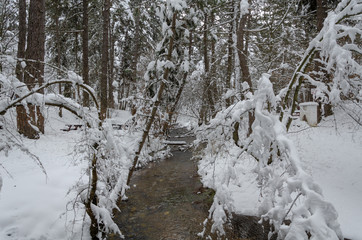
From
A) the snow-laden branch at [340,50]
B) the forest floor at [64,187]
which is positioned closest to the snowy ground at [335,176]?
the forest floor at [64,187]

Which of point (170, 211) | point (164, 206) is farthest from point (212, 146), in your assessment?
point (164, 206)

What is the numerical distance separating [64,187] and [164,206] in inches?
102

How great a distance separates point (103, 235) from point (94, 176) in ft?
5.07

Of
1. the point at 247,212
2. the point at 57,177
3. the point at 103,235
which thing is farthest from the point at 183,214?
the point at 57,177

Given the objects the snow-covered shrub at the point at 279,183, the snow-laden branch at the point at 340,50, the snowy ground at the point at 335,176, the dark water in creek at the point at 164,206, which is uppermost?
the snow-laden branch at the point at 340,50

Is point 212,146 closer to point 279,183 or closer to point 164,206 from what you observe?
point 279,183

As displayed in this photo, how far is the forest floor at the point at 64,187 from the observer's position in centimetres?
402

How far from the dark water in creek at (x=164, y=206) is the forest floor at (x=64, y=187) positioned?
333 mm

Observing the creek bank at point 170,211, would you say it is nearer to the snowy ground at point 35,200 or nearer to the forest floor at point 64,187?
the forest floor at point 64,187

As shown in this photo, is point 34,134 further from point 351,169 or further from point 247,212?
point 351,169

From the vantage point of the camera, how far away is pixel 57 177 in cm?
588

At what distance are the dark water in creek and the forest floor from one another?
0.33m

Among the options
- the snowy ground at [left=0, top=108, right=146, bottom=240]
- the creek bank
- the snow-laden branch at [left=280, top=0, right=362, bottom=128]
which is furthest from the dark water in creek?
the snow-laden branch at [left=280, top=0, right=362, bottom=128]

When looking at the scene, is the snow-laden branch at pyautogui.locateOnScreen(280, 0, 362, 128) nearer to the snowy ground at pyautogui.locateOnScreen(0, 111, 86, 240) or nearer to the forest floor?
the forest floor
